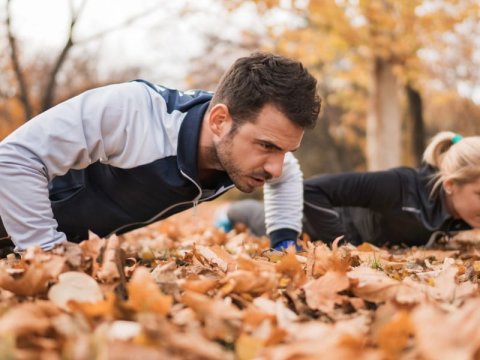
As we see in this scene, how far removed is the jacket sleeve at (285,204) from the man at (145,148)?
45 centimetres

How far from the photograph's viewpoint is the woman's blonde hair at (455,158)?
3090mm

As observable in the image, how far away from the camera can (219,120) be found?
2.35 meters

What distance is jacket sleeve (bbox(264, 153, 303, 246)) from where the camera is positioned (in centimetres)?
299

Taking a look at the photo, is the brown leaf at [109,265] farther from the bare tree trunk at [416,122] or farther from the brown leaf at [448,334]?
the bare tree trunk at [416,122]

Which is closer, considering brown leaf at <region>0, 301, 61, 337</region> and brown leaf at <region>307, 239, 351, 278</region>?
brown leaf at <region>0, 301, 61, 337</region>

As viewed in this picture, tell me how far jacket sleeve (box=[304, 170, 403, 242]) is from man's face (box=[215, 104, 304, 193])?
1062 mm

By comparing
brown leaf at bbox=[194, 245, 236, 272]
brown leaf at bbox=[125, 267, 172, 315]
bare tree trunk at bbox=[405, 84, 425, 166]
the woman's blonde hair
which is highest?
brown leaf at bbox=[125, 267, 172, 315]

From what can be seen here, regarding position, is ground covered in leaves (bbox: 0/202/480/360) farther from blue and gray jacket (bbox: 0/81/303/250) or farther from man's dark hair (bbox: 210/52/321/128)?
man's dark hair (bbox: 210/52/321/128)

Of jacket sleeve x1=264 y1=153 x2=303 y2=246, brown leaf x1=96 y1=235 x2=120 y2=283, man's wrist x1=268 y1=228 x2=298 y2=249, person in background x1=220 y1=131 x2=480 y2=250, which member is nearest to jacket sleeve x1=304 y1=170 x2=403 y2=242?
person in background x1=220 y1=131 x2=480 y2=250

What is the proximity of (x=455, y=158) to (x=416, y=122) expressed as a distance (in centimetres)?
653

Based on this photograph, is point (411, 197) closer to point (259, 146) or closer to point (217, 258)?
point (259, 146)

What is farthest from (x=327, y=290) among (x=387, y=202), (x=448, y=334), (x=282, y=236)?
(x=387, y=202)

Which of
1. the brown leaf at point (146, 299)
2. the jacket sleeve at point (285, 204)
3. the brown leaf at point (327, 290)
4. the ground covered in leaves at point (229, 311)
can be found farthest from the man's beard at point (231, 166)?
the brown leaf at point (146, 299)

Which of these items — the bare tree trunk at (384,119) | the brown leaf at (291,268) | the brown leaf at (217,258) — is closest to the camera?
the brown leaf at (291,268)
